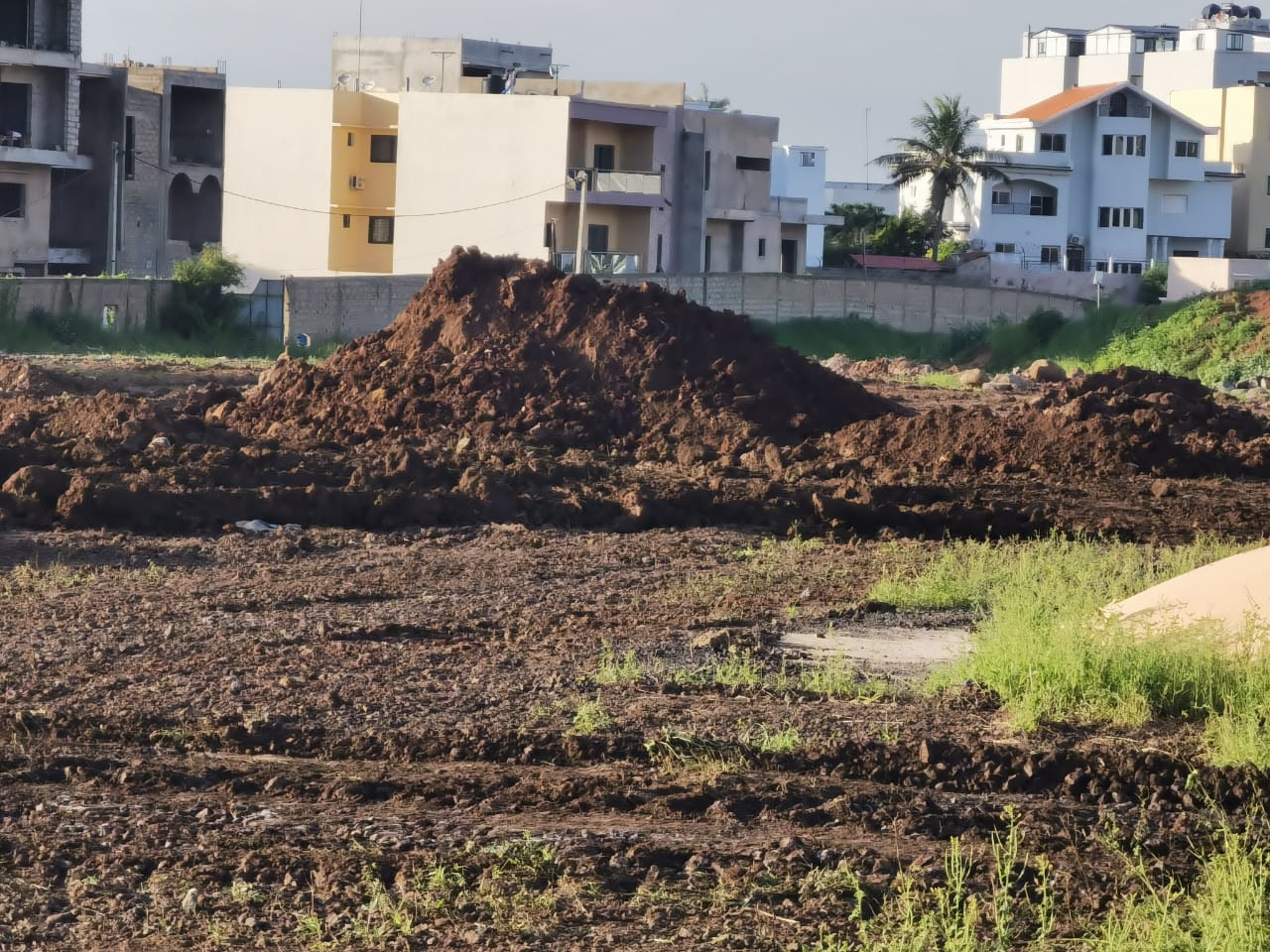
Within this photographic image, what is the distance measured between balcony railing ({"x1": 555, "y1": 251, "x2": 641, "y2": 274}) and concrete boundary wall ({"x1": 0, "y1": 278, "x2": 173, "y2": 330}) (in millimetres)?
13336

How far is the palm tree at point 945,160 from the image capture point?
7200 cm

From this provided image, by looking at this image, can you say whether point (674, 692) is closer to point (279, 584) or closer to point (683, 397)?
point (279, 584)

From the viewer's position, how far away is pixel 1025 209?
7325 centimetres

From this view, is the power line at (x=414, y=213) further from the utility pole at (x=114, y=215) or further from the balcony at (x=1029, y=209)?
the balcony at (x=1029, y=209)

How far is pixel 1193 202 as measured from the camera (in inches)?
2901

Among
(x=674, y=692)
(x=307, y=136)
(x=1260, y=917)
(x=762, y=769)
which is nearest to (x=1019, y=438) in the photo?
(x=674, y=692)

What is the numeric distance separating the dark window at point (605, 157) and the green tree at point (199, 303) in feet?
46.9

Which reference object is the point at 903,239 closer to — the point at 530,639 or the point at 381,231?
the point at 381,231

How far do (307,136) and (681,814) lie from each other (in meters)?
50.2

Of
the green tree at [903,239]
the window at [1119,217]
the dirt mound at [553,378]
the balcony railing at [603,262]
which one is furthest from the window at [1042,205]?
the dirt mound at [553,378]

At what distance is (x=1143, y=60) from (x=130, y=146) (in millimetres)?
53589

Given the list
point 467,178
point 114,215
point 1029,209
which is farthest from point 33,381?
point 1029,209

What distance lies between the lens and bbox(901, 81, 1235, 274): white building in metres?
72.3

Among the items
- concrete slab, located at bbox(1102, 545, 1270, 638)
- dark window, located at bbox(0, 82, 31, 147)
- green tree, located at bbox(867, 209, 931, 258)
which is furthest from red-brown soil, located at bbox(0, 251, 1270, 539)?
green tree, located at bbox(867, 209, 931, 258)
